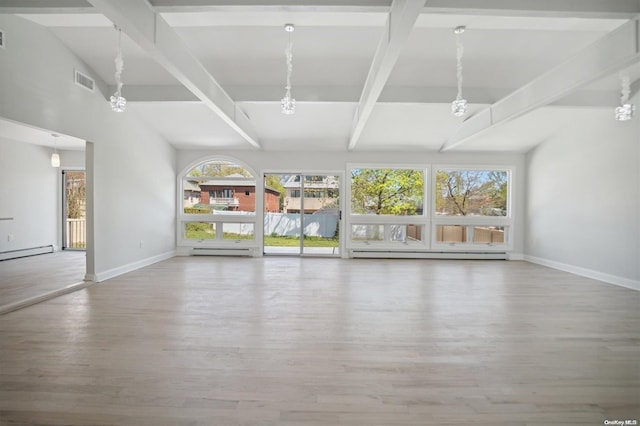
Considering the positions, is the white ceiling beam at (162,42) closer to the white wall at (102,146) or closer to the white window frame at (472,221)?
the white wall at (102,146)

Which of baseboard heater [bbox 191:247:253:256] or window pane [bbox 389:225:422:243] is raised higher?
window pane [bbox 389:225:422:243]

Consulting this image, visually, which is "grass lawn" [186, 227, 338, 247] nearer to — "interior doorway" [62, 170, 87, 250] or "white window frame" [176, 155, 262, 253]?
"white window frame" [176, 155, 262, 253]

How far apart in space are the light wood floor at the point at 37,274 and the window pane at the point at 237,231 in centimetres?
279

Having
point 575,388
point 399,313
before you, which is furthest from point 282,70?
point 575,388

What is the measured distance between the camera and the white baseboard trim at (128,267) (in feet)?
15.4

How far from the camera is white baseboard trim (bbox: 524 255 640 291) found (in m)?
4.71

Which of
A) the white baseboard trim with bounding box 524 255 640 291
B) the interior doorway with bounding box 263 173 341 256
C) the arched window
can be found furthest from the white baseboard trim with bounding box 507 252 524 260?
the arched window

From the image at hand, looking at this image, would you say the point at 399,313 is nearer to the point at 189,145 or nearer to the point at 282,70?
the point at 282,70

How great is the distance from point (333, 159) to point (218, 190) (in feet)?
9.26

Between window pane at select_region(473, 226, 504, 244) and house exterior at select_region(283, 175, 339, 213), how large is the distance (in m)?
3.39

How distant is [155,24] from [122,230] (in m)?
Result: 3.69

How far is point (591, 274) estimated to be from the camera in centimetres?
539

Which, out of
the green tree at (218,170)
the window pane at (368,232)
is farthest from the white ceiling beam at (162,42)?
the window pane at (368,232)

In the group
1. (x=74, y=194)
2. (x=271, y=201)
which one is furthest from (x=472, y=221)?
(x=74, y=194)
